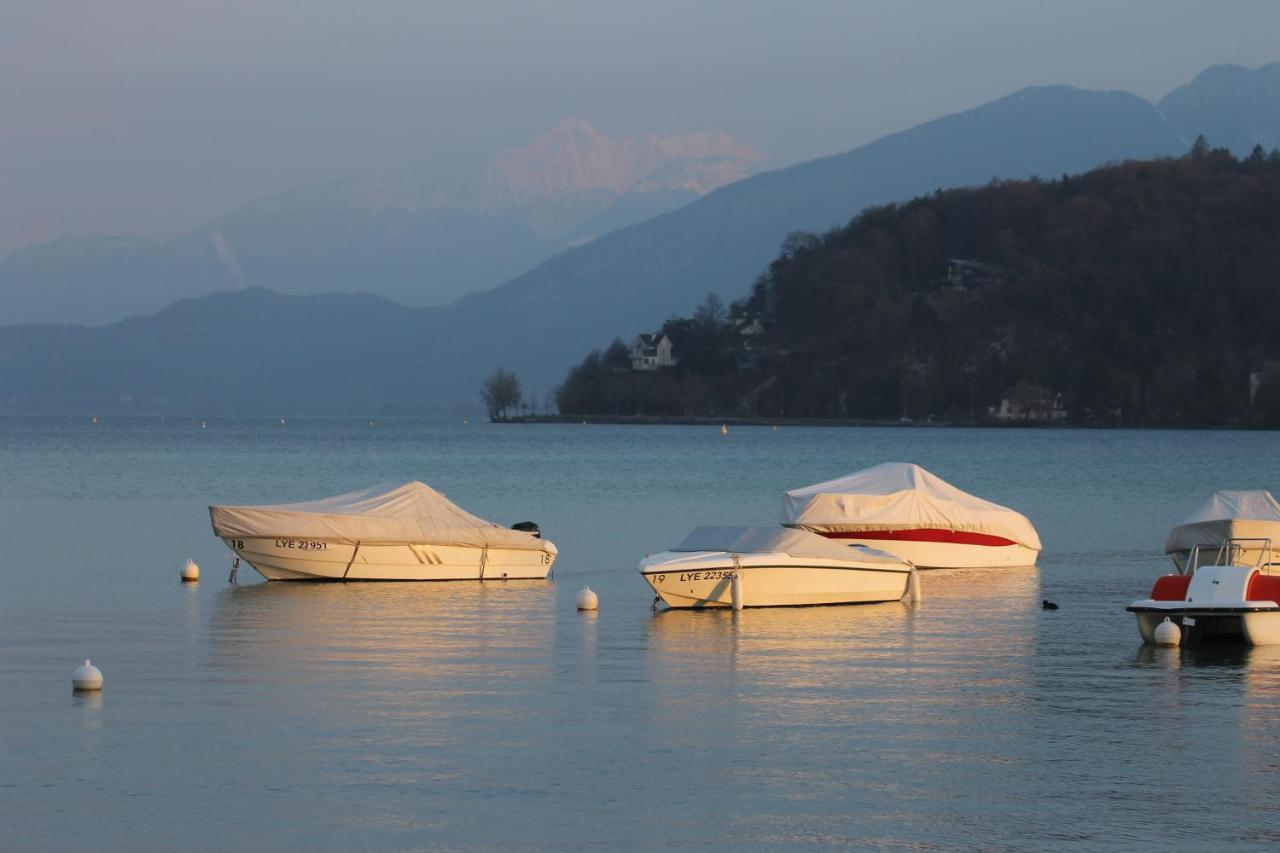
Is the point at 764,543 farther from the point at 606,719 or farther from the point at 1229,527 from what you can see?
the point at 606,719

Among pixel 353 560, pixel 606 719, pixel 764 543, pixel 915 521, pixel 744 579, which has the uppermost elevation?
pixel 764 543

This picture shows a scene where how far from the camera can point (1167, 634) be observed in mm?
29984

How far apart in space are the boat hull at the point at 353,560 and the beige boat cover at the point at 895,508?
9419 millimetres

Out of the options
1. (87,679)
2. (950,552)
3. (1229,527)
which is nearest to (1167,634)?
(1229,527)

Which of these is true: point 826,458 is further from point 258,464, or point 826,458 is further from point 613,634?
point 613,634

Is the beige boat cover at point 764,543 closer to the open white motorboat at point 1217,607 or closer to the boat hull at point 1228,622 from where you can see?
the open white motorboat at point 1217,607

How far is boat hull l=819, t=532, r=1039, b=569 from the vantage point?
1817 inches

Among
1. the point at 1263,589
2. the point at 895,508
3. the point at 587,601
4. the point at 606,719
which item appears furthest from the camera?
the point at 895,508

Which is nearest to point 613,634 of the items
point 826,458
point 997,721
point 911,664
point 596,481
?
point 911,664

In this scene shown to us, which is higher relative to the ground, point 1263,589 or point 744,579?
point 1263,589

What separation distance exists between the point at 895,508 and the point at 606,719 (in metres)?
24.8

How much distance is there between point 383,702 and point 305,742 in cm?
279

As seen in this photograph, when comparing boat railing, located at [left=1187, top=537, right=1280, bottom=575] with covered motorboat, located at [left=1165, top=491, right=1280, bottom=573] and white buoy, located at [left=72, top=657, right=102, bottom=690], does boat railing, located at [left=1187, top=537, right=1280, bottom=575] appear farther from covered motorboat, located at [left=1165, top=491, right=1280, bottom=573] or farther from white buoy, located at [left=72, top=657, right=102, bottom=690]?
white buoy, located at [left=72, top=657, right=102, bottom=690]

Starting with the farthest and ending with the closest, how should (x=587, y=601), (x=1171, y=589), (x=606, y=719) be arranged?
(x=587, y=601), (x=1171, y=589), (x=606, y=719)
